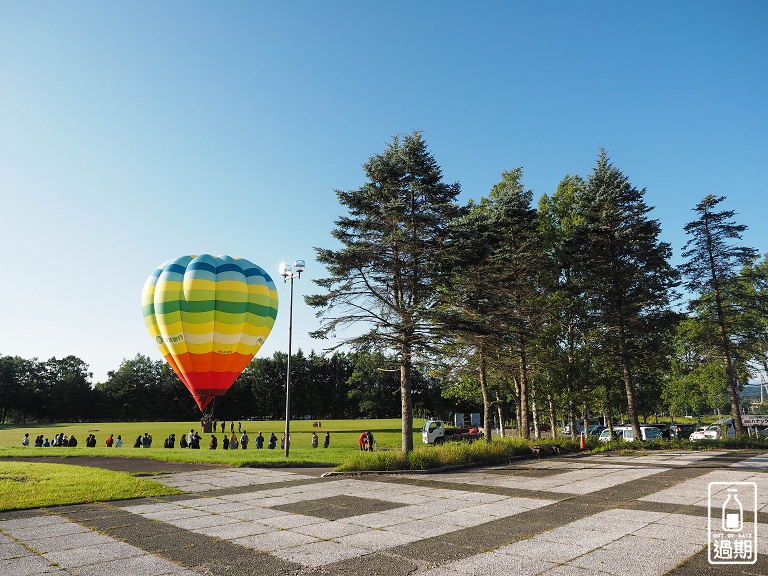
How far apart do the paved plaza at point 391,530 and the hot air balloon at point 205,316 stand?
18.4 m

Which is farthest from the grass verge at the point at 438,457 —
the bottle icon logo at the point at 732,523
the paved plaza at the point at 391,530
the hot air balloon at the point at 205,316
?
the hot air balloon at the point at 205,316

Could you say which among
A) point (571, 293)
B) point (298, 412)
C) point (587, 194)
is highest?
point (587, 194)

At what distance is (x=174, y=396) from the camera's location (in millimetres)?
105438

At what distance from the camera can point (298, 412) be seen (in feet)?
376

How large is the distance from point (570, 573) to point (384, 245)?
50.7ft

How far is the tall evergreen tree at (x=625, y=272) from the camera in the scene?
26.6 metres

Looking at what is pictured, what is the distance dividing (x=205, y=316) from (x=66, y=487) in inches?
737

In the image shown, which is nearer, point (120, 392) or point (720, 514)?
point (720, 514)

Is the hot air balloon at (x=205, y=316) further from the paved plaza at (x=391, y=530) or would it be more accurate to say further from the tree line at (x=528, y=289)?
the paved plaza at (x=391, y=530)

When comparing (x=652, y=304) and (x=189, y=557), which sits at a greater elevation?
(x=652, y=304)

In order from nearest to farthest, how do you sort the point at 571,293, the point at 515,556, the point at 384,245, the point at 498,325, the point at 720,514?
the point at 515,556 < the point at 720,514 < the point at 384,245 < the point at 498,325 < the point at 571,293

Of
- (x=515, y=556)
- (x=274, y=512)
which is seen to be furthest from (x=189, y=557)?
(x=515, y=556)

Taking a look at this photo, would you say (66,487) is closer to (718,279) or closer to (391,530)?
(391,530)

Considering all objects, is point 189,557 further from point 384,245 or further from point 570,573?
point 384,245
